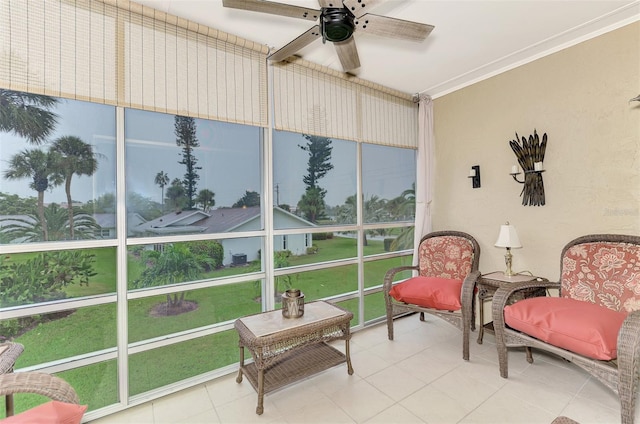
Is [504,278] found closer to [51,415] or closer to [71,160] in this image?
[51,415]

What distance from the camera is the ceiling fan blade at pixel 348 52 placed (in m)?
1.82

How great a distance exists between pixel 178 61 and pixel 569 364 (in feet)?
13.1

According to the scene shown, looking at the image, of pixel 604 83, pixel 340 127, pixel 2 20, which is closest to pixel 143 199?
pixel 2 20

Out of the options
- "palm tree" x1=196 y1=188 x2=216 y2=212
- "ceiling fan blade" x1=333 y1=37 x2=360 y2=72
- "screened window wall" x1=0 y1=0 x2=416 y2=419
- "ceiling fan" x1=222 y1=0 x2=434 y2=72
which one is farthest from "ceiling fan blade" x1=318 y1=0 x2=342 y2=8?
"palm tree" x1=196 y1=188 x2=216 y2=212

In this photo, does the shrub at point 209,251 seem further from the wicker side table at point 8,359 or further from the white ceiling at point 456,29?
the white ceiling at point 456,29

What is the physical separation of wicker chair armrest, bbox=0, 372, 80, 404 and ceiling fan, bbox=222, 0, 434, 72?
199 centimetres

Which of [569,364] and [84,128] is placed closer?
[84,128]

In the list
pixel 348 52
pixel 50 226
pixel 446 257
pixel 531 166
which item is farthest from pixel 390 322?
pixel 50 226

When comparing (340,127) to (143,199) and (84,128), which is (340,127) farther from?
(84,128)

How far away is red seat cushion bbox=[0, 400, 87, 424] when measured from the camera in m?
1.05

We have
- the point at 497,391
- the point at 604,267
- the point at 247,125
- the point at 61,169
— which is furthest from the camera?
the point at 247,125

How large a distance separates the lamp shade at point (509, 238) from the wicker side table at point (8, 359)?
11.6 feet

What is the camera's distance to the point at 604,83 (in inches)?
95.3

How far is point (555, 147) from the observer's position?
2.70 metres
